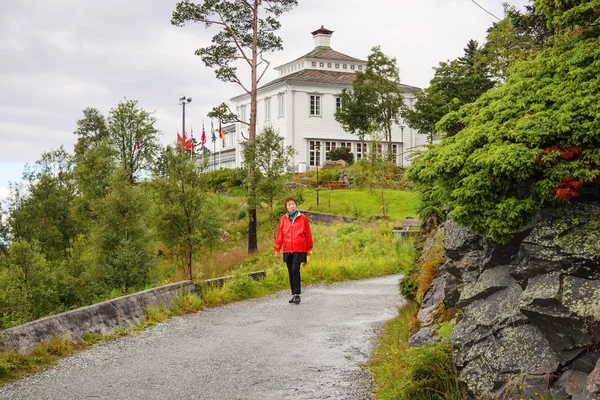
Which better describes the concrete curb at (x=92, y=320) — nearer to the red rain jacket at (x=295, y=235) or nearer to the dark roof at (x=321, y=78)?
the red rain jacket at (x=295, y=235)

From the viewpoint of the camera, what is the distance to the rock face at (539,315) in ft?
16.2

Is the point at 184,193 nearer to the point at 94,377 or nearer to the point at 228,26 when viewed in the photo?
the point at 94,377

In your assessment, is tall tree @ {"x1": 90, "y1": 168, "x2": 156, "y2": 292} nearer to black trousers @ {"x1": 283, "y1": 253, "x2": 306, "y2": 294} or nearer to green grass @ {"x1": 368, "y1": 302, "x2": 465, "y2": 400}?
black trousers @ {"x1": 283, "y1": 253, "x2": 306, "y2": 294}

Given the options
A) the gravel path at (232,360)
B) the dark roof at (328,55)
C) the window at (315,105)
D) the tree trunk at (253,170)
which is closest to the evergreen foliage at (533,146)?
the gravel path at (232,360)

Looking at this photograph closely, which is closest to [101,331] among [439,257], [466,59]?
[439,257]

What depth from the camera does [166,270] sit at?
29250 mm

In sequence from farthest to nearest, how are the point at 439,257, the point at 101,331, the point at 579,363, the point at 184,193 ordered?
the point at 184,193, the point at 101,331, the point at 439,257, the point at 579,363

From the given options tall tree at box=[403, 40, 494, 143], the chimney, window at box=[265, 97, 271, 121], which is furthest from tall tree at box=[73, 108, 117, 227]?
the chimney

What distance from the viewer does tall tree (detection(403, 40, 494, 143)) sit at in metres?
54.1

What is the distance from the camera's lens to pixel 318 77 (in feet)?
224

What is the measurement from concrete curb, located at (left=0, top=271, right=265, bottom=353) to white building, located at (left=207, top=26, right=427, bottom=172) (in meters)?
50.1

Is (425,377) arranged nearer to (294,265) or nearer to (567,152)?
(567,152)

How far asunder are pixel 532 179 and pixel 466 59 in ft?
189

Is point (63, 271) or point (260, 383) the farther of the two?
point (63, 271)
